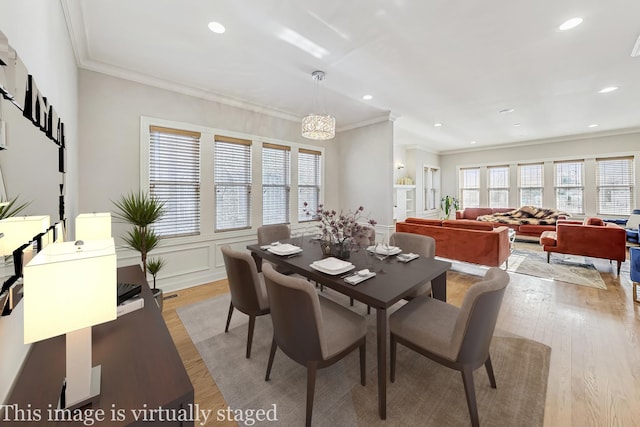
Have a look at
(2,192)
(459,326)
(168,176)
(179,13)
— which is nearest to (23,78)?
(2,192)

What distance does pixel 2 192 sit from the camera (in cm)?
78

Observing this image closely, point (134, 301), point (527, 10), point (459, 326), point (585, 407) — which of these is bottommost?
point (585, 407)

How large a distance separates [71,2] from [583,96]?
615 cm

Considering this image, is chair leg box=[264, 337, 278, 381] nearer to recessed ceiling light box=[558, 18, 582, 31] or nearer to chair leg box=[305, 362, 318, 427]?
chair leg box=[305, 362, 318, 427]

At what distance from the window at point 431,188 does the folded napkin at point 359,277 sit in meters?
7.14

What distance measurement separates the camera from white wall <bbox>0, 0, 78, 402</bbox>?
2.70 ft

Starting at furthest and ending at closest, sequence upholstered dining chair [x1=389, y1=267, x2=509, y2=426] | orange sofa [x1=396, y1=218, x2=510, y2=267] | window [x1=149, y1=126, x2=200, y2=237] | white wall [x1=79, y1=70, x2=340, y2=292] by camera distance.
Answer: orange sofa [x1=396, y1=218, x2=510, y2=267] → window [x1=149, y1=126, x2=200, y2=237] → white wall [x1=79, y1=70, x2=340, y2=292] → upholstered dining chair [x1=389, y1=267, x2=509, y2=426]

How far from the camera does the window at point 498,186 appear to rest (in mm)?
7766

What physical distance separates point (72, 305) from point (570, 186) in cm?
958

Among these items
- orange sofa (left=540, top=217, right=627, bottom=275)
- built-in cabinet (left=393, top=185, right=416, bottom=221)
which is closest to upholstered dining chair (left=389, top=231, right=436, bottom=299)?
orange sofa (left=540, top=217, right=627, bottom=275)

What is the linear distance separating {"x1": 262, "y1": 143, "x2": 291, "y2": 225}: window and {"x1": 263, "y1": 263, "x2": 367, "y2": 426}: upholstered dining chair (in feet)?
9.53

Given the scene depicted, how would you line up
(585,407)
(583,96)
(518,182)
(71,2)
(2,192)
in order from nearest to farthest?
(2,192) → (585,407) → (71,2) → (583,96) → (518,182)

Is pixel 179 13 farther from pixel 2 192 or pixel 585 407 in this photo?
pixel 585 407

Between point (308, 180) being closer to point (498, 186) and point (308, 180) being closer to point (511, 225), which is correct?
point (511, 225)
